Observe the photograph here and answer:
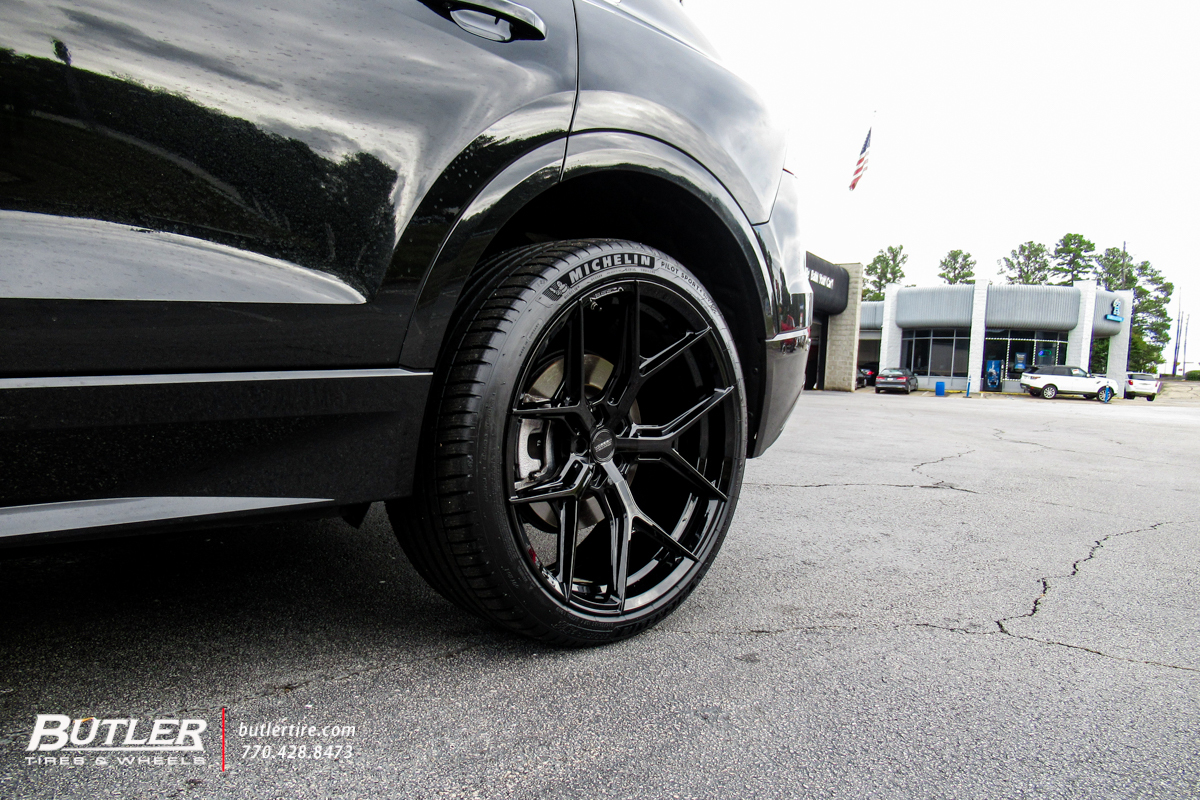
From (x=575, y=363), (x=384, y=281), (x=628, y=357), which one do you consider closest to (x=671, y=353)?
(x=628, y=357)

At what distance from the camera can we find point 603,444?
1577 millimetres

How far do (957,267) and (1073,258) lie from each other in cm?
1116

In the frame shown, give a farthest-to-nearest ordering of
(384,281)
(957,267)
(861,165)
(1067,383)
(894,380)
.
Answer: (957,267) < (894,380) < (1067,383) < (861,165) < (384,281)

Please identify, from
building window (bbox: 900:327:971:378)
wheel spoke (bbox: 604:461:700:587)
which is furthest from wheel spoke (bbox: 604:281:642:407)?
building window (bbox: 900:327:971:378)

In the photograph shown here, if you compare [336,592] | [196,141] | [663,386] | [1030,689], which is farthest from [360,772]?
[1030,689]

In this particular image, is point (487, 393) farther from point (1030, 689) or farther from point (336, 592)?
point (1030, 689)

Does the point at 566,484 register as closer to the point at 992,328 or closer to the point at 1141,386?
the point at 1141,386

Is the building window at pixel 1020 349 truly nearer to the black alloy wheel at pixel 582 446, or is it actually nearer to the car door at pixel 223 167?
the black alloy wheel at pixel 582 446

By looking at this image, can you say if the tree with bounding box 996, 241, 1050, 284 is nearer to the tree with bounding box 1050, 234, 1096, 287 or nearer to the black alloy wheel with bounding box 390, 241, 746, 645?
the tree with bounding box 1050, 234, 1096, 287

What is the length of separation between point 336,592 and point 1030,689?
165 centimetres

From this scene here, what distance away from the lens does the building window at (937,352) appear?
3881 centimetres

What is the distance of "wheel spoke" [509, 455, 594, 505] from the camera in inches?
57.4

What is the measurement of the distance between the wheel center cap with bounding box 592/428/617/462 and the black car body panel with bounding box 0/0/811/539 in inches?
16.1

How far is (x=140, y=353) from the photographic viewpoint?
1.03 meters
